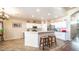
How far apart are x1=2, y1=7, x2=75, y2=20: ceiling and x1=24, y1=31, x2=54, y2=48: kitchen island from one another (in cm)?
38

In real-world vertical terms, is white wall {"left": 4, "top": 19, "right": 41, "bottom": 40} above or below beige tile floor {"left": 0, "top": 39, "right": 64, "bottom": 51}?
above

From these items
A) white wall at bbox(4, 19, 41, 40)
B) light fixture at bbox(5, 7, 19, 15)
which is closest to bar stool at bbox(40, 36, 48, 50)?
white wall at bbox(4, 19, 41, 40)

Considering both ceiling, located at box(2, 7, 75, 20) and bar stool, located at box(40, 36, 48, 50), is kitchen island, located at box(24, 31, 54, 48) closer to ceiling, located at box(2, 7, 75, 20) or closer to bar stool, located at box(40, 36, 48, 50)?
bar stool, located at box(40, 36, 48, 50)

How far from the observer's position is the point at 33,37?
9.84ft

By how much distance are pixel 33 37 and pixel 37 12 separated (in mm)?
637

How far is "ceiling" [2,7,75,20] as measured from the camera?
2.95 meters

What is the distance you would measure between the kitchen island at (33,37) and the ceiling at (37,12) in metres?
0.38

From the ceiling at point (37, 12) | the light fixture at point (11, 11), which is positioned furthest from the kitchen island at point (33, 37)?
the light fixture at point (11, 11)

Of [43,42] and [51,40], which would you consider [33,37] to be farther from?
[51,40]

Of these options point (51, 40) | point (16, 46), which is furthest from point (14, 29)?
point (51, 40)
